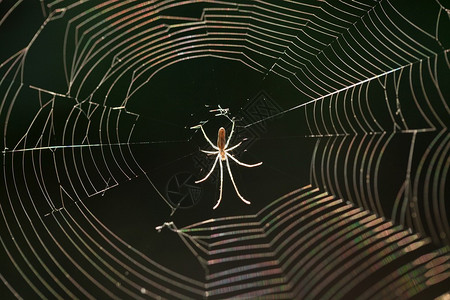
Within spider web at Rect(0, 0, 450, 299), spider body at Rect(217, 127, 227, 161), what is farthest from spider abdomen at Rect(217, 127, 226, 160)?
spider web at Rect(0, 0, 450, 299)

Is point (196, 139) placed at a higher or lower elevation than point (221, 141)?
higher

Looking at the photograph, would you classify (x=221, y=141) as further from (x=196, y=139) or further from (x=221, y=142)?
(x=196, y=139)

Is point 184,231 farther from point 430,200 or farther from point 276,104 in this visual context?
point 430,200

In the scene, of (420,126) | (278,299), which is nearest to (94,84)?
(278,299)

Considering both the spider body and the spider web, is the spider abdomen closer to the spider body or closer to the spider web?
the spider body

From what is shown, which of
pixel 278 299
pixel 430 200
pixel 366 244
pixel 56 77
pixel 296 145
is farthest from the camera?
pixel 296 145

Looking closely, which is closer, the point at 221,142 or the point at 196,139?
the point at 221,142

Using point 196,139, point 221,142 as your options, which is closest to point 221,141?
point 221,142

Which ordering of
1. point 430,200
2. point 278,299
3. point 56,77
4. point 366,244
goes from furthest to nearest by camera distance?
1. point 430,200
2. point 56,77
3. point 366,244
4. point 278,299
